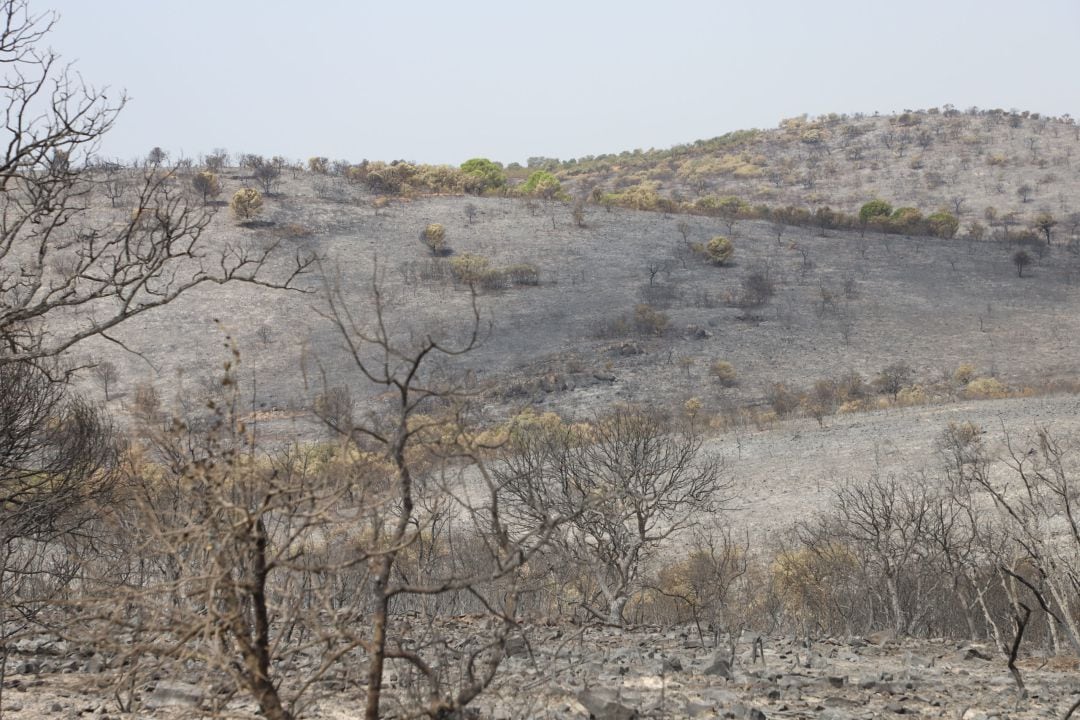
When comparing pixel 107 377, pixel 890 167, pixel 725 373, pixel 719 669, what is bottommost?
pixel 107 377

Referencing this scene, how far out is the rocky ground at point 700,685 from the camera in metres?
6.43

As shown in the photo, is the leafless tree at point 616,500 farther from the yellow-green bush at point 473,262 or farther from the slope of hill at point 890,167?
the slope of hill at point 890,167

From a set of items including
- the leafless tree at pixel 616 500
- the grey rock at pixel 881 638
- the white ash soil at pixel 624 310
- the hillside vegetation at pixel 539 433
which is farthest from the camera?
the white ash soil at pixel 624 310

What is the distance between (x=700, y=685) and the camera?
8242mm

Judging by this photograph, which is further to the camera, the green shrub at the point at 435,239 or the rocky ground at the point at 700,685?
the green shrub at the point at 435,239

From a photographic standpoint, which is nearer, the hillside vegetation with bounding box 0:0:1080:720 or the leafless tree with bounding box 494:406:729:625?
the hillside vegetation with bounding box 0:0:1080:720

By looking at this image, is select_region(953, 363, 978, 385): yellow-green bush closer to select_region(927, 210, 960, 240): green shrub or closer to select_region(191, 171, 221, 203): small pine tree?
select_region(927, 210, 960, 240): green shrub

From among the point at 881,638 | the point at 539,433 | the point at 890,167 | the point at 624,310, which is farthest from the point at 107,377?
the point at 890,167

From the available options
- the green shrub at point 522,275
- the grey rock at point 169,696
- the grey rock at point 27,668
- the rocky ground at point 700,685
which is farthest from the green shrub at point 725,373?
the grey rock at point 169,696

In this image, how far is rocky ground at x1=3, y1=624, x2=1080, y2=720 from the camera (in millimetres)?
6434

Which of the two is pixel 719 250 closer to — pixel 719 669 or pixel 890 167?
pixel 890 167

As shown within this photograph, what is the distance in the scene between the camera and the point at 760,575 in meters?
22.0

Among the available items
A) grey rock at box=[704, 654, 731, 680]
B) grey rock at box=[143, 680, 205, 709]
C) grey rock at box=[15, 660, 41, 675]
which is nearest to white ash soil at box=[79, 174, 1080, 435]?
grey rock at box=[704, 654, 731, 680]

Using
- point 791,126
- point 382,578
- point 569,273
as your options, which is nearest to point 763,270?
point 569,273
